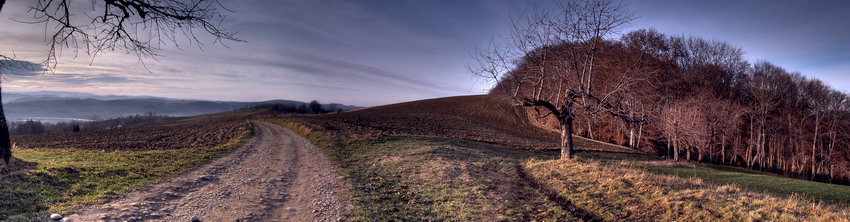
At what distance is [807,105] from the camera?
35750mm

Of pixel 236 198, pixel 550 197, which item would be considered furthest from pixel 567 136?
pixel 236 198

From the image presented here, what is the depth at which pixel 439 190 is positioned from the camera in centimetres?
796

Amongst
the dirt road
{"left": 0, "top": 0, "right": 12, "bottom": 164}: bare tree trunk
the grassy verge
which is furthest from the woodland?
{"left": 0, "top": 0, "right": 12, "bottom": 164}: bare tree trunk

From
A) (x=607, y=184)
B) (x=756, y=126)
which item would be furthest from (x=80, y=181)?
(x=756, y=126)

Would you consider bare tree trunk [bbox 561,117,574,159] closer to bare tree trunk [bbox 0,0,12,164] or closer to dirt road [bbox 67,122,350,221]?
dirt road [bbox 67,122,350,221]

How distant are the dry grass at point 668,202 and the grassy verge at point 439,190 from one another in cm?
93

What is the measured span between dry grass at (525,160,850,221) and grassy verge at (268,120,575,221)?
0.93 metres

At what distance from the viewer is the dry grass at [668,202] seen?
18.3 ft

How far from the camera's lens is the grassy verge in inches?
242

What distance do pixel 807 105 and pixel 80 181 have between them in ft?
202

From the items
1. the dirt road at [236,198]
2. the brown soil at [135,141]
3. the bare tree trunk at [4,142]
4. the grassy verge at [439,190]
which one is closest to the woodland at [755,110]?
the grassy verge at [439,190]

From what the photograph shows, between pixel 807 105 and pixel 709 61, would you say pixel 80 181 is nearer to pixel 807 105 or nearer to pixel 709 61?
pixel 709 61

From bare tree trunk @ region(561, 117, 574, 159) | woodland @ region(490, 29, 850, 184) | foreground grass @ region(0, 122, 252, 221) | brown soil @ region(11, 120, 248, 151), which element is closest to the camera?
foreground grass @ region(0, 122, 252, 221)

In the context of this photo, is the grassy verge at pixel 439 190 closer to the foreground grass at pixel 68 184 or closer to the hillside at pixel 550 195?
the hillside at pixel 550 195
